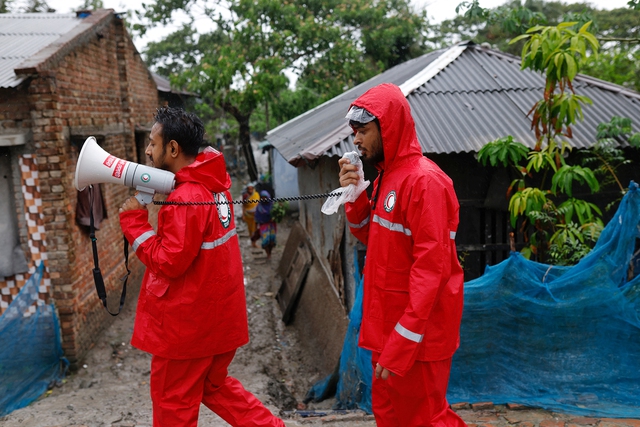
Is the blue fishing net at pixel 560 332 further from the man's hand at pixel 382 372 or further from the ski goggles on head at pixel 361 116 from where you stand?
the ski goggles on head at pixel 361 116

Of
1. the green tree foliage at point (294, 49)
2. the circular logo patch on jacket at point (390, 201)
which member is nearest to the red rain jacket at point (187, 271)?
the circular logo patch on jacket at point (390, 201)

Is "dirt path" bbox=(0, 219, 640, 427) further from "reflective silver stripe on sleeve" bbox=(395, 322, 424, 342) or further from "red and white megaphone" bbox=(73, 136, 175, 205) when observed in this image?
"red and white megaphone" bbox=(73, 136, 175, 205)

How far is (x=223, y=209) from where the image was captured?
294 centimetres

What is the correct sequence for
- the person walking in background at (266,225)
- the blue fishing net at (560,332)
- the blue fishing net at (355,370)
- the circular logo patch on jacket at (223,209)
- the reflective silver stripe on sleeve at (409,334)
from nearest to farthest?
the reflective silver stripe on sleeve at (409,334)
the circular logo patch on jacket at (223,209)
the blue fishing net at (560,332)
the blue fishing net at (355,370)
the person walking in background at (266,225)

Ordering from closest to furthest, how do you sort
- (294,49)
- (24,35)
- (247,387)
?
(247,387), (24,35), (294,49)

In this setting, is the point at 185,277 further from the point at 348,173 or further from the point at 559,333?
the point at 559,333

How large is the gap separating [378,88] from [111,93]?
626 centimetres

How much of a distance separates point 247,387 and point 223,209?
296 centimetres

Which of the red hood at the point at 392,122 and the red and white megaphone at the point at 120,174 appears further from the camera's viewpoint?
the red and white megaphone at the point at 120,174

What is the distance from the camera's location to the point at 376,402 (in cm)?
273

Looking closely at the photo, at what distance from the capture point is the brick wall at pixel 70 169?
217 inches

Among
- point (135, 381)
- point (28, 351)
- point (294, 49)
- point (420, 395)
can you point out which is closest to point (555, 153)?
point (420, 395)

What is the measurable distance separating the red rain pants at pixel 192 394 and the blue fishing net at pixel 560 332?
5.38 ft

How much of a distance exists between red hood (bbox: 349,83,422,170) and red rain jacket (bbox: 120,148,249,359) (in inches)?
36.7
